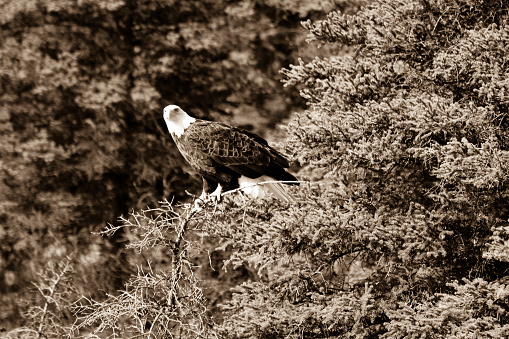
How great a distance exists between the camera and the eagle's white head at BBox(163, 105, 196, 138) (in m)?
6.07

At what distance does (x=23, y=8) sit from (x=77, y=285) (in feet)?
13.5

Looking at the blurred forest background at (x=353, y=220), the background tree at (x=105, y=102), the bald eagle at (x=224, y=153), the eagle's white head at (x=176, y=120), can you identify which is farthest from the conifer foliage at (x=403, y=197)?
the background tree at (x=105, y=102)

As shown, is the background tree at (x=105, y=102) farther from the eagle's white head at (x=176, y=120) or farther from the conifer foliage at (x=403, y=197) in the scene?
the conifer foliage at (x=403, y=197)

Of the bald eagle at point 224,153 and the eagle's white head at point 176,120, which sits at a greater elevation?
the eagle's white head at point 176,120

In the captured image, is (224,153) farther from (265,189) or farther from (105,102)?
(105,102)

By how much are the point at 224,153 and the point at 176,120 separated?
464 millimetres

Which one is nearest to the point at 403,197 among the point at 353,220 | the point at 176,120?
the point at 353,220

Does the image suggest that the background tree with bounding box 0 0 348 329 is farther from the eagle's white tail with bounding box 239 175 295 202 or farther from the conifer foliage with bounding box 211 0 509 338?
the conifer foliage with bounding box 211 0 509 338

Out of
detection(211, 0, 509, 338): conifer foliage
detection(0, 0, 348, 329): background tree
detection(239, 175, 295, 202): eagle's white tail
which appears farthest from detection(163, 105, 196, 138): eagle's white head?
detection(0, 0, 348, 329): background tree

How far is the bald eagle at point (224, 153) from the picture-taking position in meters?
6.04

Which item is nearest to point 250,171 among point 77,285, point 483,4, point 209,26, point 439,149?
point 439,149

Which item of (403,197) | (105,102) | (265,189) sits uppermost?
(403,197)

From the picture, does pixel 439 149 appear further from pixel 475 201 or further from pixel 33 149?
pixel 33 149

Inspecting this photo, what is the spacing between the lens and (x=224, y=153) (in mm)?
6047
